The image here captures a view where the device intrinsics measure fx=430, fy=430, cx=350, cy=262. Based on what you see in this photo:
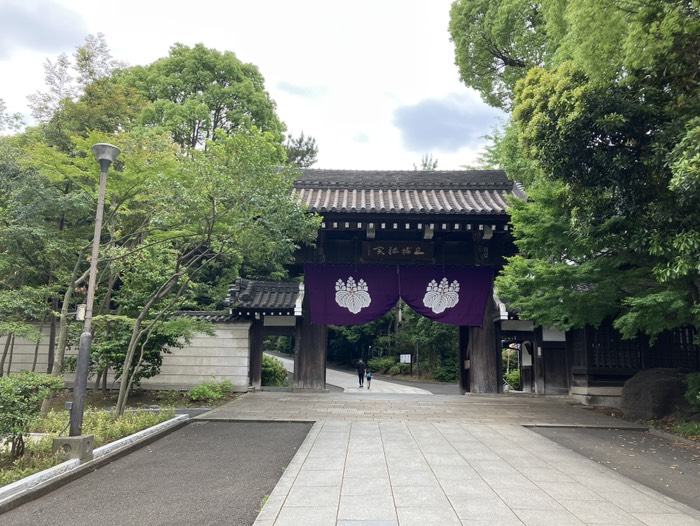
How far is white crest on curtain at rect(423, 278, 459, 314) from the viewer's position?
13.2 meters

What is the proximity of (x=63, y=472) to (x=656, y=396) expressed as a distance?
11.5m

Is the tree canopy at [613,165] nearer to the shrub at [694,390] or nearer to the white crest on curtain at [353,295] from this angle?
the shrub at [694,390]

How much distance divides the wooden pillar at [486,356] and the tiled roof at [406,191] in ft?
10.6

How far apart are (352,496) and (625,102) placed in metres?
7.54

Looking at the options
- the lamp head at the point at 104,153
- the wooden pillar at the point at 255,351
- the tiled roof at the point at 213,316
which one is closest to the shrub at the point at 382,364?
the wooden pillar at the point at 255,351

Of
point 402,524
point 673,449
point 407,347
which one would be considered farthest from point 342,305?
point 407,347

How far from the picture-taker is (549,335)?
1416 cm

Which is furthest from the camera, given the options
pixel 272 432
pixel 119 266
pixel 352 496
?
pixel 119 266

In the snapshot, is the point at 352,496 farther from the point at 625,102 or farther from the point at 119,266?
the point at 119,266

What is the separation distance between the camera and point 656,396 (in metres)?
9.77

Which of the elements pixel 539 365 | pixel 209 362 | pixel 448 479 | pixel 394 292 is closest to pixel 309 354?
pixel 394 292

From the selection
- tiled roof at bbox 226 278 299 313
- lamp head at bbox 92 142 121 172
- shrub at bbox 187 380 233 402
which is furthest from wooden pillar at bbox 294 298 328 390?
lamp head at bbox 92 142 121 172

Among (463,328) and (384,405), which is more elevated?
(463,328)

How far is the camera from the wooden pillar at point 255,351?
14.6 meters
